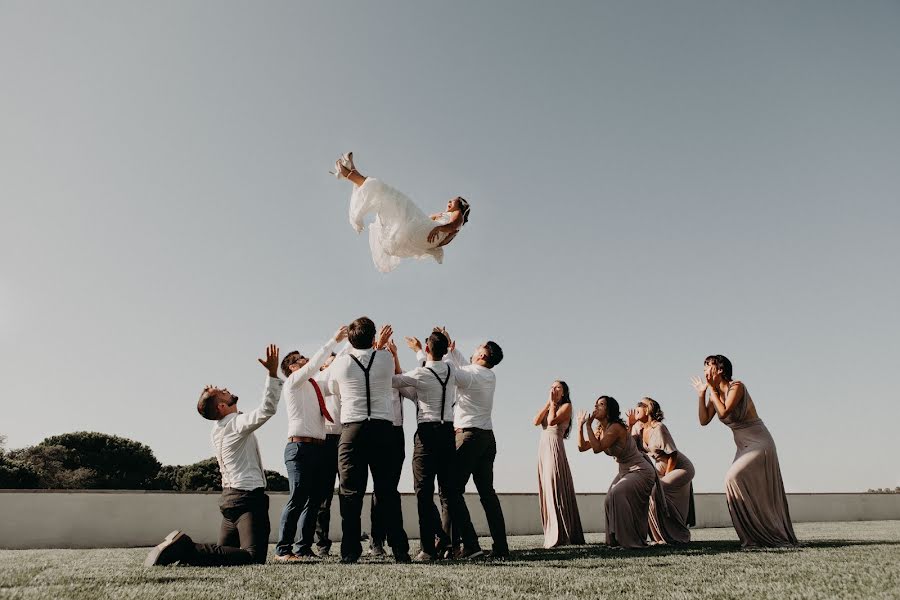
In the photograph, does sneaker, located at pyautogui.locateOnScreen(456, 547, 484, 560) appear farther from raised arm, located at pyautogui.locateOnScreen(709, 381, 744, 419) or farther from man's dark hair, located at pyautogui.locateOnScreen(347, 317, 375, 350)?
raised arm, located at pyautogui.locateOnScreen(709, 381, 744, 419)

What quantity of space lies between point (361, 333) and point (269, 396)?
96cm

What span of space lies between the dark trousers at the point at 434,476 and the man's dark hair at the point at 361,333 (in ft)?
3.39

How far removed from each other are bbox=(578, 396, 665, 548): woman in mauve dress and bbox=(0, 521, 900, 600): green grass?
162 cm

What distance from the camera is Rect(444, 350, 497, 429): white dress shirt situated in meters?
6.20

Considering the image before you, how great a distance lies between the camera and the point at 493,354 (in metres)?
6.52

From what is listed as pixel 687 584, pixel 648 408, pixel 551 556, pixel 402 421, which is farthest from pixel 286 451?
pixel 648 408

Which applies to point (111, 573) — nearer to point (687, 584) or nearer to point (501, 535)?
point (501, 535)

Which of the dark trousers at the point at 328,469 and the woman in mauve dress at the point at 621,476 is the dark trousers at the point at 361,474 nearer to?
the dark trousers at the point at 328,469

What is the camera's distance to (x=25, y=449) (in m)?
32.2

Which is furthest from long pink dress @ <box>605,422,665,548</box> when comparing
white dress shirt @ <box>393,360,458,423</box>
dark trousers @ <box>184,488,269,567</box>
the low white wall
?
the low white wall

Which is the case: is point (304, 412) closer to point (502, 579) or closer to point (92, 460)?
point (502, 579)

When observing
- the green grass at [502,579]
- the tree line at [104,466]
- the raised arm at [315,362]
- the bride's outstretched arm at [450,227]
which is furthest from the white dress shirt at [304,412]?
the tree line at [104,466]

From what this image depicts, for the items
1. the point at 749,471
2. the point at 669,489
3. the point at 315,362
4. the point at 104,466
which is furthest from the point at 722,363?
the point at 104,466

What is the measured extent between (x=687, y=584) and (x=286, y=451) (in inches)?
151
